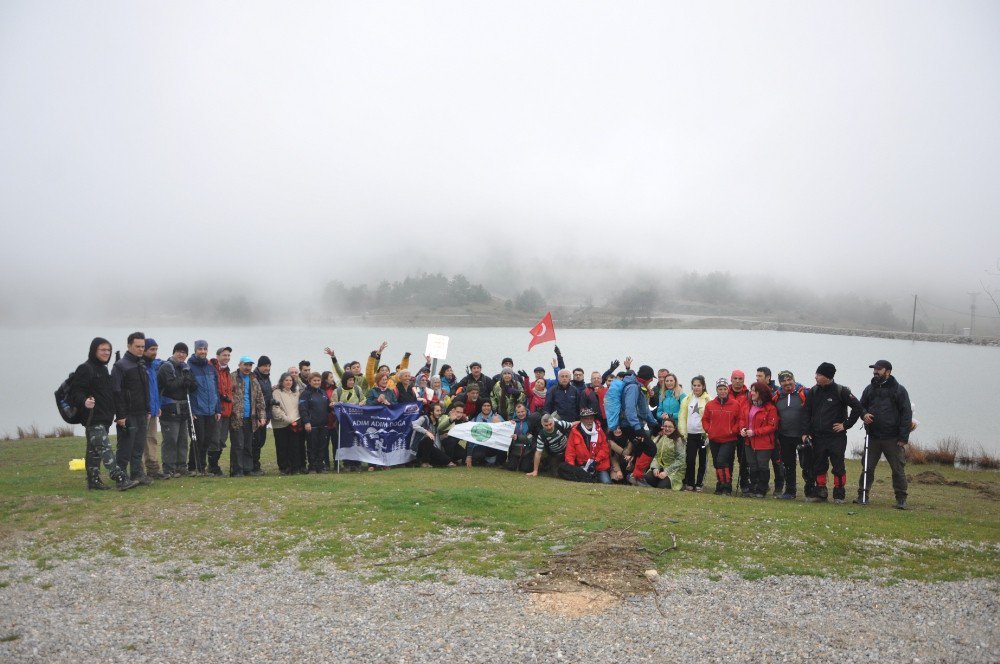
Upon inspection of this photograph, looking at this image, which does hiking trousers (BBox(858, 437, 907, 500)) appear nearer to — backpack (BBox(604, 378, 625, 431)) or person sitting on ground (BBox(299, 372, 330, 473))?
backpack (BBox(604, 378, 625, 431))

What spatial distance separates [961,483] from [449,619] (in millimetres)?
13994

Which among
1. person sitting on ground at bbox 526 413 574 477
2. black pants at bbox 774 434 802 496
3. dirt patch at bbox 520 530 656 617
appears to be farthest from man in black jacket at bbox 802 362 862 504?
dirt patch at bbox 520 530 656 617

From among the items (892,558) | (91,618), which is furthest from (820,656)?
(91,618)

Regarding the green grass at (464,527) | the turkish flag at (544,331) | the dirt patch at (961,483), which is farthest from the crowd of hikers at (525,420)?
the dirt patch at (961,483)

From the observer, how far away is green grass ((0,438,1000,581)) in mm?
7387

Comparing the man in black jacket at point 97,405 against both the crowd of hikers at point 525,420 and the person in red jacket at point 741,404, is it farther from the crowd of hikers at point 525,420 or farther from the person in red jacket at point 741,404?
the person in red jacket at point 741,404

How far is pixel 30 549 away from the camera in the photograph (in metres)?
7.53

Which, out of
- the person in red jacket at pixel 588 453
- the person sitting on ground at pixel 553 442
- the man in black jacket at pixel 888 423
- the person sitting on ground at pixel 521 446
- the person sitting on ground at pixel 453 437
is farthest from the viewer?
the person sitting on ground at pixel 453 437

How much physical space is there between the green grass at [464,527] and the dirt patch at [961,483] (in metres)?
2.12

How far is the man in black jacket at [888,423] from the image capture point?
10445mm

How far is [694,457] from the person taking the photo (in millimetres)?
12273

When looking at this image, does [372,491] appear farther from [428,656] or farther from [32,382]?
[32,382]

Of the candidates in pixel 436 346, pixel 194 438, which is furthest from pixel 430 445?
pixel 194 438

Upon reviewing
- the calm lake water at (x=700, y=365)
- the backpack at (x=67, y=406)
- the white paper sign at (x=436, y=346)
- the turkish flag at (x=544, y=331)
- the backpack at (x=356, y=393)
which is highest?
the turkish flag at (x=544, y=331)
